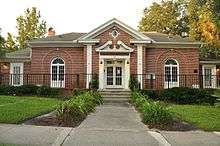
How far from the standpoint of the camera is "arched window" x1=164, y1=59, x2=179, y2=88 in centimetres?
3331

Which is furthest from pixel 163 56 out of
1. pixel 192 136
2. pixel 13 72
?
pixel 192 136

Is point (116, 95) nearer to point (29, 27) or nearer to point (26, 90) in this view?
point (26, 90)

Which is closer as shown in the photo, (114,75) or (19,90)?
(19,90)

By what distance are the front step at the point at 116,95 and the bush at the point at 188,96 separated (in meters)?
2.89

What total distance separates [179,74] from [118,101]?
7533mm

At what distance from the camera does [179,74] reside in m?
33.5

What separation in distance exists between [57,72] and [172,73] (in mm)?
9124

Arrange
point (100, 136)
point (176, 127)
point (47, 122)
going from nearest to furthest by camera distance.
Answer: point (100, 136)
point (176, 127)
point (47, 122)

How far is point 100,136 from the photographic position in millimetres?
11453

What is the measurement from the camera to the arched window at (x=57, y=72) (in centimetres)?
3291

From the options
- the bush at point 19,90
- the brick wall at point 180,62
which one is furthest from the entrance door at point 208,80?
the bush at point 19,90

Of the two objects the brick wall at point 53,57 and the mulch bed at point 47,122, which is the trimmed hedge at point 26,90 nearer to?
the brick wall at point 53,57

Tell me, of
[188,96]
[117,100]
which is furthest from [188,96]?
[117,100]

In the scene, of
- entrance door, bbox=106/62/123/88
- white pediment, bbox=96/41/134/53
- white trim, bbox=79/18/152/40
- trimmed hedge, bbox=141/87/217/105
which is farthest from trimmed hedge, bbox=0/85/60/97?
trimmed hedge, bbox=141/87/217/105
